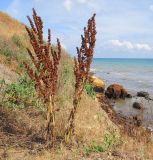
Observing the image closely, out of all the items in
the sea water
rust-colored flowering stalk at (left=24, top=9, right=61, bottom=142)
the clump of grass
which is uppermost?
rust-colored flowering stalk at (left=24, top=9, right=61, bottom=142)

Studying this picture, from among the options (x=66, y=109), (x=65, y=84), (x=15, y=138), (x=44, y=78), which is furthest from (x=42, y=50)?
(x=65, y=84)

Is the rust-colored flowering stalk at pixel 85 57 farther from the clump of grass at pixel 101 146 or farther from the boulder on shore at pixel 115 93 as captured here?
the boulder on shore at pixel 115 93

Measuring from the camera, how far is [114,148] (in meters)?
7.43

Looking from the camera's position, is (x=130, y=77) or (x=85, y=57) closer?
(x=85, y=57)

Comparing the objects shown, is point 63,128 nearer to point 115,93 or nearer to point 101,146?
point 101,146

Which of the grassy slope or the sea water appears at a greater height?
the grassy slope

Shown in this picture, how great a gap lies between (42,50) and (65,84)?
6406 mm

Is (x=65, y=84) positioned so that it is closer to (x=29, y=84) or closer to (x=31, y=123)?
(x=29, y=84)

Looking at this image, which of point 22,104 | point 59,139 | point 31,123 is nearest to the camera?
point 59,139

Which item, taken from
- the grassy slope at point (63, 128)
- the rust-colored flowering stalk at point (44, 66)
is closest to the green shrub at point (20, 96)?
the grassy slope at point (63, 128)

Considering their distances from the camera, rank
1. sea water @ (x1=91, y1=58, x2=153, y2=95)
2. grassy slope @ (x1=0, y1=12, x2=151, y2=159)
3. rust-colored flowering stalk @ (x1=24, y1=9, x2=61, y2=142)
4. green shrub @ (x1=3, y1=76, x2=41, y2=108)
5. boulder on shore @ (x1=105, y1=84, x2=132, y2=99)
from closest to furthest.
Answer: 1. grassy slope @ (x1=0, y1=12, x2=151, y2=159)
2. rust-colored flowering stalk @ (x1=24, y1=9, x2=61, y2=142)
3. green shrub @ (x1=3, y1=76, x2=41, y2=108)
4. boulder on shore @ (x1=105, y1=84, x2=132, y2=99)
5. sea water @ (x1=91, y1=58, x2=153, y2=95)

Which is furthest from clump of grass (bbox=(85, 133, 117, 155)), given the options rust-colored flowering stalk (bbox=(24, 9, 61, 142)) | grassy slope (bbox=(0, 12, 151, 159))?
rust-colored flowering stalk (bbox=(24, 9, 61, 142))

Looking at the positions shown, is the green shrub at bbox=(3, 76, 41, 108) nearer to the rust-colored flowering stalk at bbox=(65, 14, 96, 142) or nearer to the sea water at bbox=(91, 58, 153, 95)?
the rust-colored flowering stalk at bbox=(65, 14, 96, 142)

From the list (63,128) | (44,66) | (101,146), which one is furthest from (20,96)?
(101,146)
